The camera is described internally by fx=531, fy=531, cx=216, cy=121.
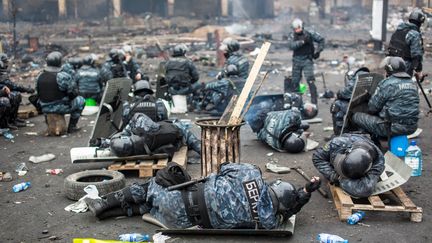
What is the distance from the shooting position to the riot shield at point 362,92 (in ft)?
25.6

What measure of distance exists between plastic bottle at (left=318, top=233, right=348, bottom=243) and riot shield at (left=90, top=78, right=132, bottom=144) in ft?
13.9

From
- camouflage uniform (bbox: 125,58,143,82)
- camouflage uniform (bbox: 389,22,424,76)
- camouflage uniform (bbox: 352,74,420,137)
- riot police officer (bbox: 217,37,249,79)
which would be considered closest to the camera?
camouflage uniform (bbox: 352,74,420,137)

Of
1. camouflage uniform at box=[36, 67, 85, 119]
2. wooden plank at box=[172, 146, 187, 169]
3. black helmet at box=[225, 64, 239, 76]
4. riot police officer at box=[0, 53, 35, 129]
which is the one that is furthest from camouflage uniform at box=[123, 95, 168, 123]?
riot police officer at box=[0, 53, 35, 129]

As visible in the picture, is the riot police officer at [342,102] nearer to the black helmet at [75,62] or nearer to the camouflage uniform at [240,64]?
the camouflage uniform at [240,64]

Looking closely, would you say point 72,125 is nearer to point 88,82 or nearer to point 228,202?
point 88,82

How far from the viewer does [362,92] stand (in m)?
7.84

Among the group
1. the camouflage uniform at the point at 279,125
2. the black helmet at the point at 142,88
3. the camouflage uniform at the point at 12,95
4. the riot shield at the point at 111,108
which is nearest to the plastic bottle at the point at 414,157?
the camouflage uniform at the point at 279,125

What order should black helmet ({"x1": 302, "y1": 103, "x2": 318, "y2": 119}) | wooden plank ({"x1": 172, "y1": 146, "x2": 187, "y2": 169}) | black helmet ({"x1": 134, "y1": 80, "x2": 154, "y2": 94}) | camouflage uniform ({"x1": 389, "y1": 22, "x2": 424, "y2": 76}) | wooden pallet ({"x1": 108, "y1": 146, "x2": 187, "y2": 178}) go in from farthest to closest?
black helmet ({"x1": 302, "y1": 103, "x2": 318, "y2": 119}), camouflage uniform ({"x1": 389, "y1": 22, "x2": 424, "y2": 76}), black helmet ({"x1": 134, "y1": 80, "x2": 154, "y2": 94}), wooden plank ({"x1": 172, "y1": 146, "x2": 187, "y2": 169}), wooden pallet ({"x1": 108, "y1": 146, "x2": 187, "y2": 178})

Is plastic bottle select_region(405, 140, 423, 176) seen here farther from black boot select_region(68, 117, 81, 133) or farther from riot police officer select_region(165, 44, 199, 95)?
black boot select_region(68, 117, 81, 133)

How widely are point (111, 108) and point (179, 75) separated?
346 centimetres

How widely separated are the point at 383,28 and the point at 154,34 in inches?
609

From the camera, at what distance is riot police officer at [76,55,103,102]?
11.4m

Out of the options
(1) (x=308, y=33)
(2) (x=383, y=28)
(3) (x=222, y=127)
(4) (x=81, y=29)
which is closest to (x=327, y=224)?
(3) (x=222, y=127)

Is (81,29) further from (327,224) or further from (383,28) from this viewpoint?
(327,224)
